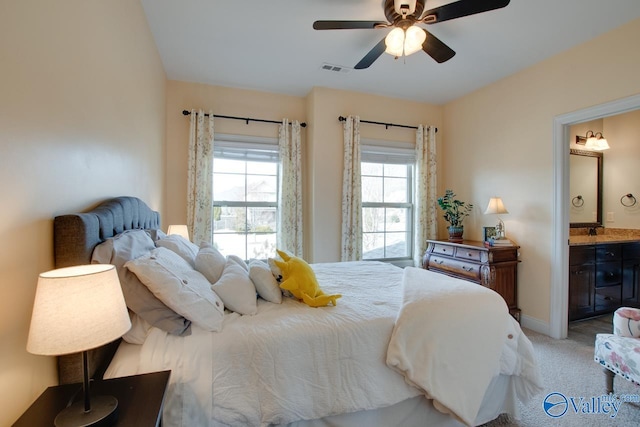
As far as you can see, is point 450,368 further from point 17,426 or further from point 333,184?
point 333,184

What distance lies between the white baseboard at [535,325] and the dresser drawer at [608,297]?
0.87 m

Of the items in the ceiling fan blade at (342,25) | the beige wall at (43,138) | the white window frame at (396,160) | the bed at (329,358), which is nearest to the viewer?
the beige wall at (43,138)

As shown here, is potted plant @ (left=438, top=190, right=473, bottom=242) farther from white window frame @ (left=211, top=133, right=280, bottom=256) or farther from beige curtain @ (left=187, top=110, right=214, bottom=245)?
beige curtain @ (left=187, top=110, right=214, bottom=245)

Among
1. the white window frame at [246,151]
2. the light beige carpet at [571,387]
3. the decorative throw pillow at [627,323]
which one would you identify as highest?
the white window frame at [246,151]

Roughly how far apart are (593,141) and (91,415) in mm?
5305

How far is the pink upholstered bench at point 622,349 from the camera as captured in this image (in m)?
1.72

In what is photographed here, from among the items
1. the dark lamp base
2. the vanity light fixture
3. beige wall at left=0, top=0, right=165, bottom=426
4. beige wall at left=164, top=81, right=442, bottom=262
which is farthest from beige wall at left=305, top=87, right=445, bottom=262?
the dark lamp base

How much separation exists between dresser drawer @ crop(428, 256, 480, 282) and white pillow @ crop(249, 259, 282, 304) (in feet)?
8.09

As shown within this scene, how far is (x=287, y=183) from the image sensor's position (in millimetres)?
3816

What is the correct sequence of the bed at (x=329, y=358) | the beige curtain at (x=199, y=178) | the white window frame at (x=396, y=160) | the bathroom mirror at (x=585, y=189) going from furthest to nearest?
the white window frame at (x=396, y=160)
the bathroom mirror at (x=585, y=189)
the beige curtain at (x=199, y=178)
the bed at (x=329, y=358)

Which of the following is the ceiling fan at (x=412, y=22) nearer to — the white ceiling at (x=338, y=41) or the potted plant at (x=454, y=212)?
the white ceiling at (x=338, y=41)

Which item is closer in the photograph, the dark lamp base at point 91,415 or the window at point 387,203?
the dark lamp base at point 91,415

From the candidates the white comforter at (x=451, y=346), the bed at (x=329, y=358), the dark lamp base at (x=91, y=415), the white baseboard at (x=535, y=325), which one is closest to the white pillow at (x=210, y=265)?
the bed at (x=329, y=358)

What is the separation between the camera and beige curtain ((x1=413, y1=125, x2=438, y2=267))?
4238mm
